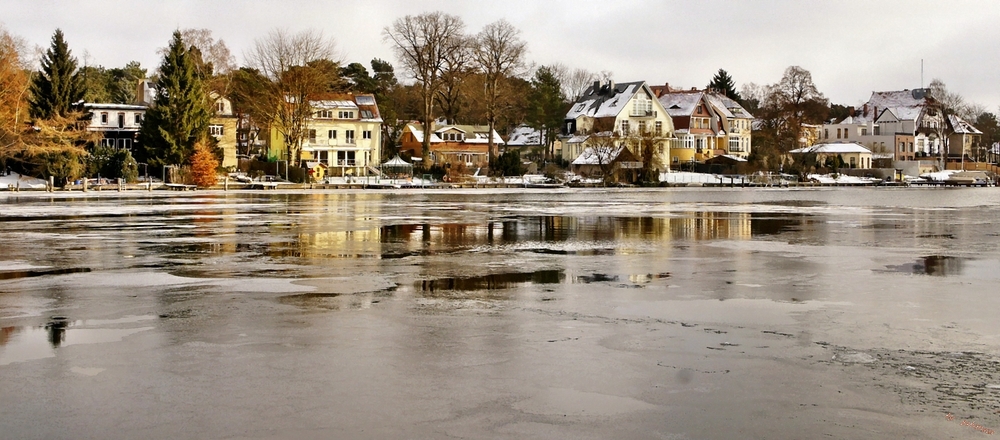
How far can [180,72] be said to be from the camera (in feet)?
230

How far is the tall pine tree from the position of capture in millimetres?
68875

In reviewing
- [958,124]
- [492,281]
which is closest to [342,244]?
[492,281]

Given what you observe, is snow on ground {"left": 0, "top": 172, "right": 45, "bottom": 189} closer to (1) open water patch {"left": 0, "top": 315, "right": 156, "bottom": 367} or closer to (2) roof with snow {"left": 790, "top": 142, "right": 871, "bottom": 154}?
(1) open water patch {"left": 0, "top": 315, "right": 156, "bottom": 367}

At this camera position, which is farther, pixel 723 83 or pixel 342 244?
pixel 723 83

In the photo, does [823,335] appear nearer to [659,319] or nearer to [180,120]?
[659,319]

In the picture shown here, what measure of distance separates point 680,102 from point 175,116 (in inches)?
2657

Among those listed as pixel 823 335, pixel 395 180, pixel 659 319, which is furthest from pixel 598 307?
pixel 395 180

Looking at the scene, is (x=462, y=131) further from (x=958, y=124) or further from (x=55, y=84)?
(x=958, y=124)

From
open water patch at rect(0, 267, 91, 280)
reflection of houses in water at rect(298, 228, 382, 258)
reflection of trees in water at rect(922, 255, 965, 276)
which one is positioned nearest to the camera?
open water patch at rect(0, 267, 91, 280)

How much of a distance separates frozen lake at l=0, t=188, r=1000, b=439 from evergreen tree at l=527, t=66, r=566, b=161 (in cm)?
9648

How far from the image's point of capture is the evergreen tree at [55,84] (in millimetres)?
66188

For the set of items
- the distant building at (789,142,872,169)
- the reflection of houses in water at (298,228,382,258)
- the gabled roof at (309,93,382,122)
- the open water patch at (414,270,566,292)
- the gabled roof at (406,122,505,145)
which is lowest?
the open water patch at (414,270,566,292)

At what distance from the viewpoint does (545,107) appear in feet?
385

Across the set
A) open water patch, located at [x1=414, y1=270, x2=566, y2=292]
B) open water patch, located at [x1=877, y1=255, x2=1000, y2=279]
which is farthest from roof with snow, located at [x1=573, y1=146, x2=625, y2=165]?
open water patch, located at [x1=414, y1=270, x2=566, y2=292]
